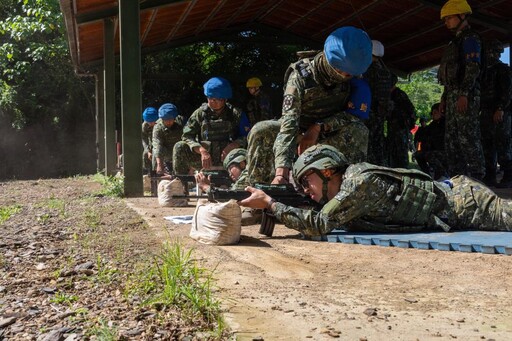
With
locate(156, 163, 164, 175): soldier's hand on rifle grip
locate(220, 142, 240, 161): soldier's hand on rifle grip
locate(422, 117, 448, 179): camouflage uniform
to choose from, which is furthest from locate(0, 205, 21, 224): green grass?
locate(422, 117, 448, 179): camouflage uniform

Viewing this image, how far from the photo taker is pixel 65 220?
5.61 meters

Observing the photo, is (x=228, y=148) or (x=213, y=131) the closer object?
(x=228, y=148)

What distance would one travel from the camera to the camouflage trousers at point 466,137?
6.88 metres

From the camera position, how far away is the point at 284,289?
2.83 m

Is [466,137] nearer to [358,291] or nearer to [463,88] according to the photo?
[463,88]

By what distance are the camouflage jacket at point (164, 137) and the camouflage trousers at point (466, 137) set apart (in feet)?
15.1

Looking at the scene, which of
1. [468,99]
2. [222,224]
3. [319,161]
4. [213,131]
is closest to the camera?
[222,224]

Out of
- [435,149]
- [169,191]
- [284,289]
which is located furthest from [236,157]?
[435,149]

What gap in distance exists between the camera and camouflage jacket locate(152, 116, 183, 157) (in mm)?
9984

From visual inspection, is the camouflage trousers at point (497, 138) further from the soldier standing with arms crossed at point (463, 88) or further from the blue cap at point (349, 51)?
the blue cap at point (349, 51)

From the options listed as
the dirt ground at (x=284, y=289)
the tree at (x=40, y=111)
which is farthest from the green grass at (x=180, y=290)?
the tree at (x=40, y=111)

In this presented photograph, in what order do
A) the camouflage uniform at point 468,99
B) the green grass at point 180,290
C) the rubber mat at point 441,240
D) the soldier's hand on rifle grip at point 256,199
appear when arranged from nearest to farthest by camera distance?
the green grass at point 180,290 → the rubber mat at point 441,240 → the soldier's hand on rifle grip at point 256,199 → the camouflage uniform at point 468,99

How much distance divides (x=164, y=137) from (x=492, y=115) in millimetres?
4933

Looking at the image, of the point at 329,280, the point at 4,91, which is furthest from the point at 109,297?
the point at 4,91
